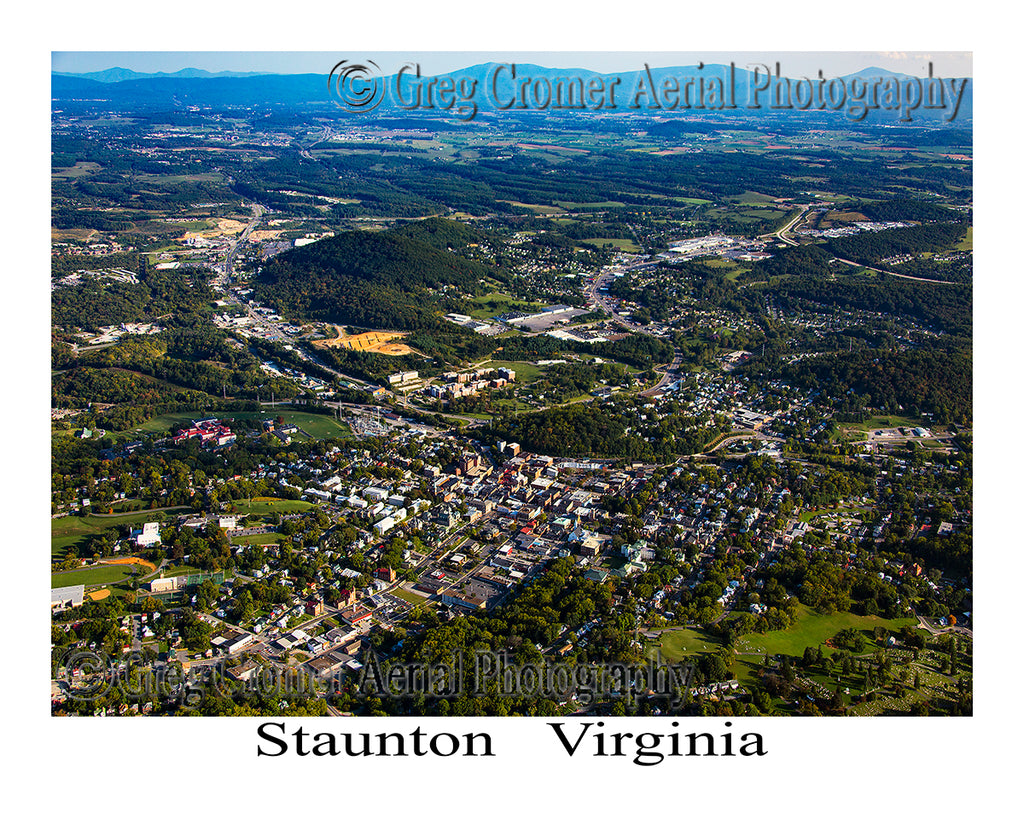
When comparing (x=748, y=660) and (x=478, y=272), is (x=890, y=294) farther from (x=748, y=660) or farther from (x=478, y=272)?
(x=748, y=660)

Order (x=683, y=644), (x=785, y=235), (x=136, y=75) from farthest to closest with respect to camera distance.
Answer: (x=136, y=75) < (x=785, y=235) < (x=683, y=644)

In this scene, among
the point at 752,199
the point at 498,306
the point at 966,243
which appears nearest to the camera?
the point at 498,306

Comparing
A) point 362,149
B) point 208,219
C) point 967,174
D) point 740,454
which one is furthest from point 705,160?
point 740,454

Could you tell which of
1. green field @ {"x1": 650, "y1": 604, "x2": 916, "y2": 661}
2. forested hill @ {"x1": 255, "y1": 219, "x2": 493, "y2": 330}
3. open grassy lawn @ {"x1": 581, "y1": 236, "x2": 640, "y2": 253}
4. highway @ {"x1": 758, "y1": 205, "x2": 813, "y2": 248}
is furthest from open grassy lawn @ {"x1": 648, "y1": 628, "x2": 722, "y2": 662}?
highway @ {"x1": 758, "y1": 205, "x2": 813, "y2": 248}

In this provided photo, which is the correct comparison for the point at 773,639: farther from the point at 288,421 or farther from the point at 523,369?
the point at 523,369

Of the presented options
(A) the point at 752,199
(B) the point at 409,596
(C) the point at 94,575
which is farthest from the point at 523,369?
(A) the point at 752,199

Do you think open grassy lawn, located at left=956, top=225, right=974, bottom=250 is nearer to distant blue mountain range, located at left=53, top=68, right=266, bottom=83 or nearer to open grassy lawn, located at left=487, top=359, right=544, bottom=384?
open grassy lawn, located at left=487, top=359, right=544, bottom=384

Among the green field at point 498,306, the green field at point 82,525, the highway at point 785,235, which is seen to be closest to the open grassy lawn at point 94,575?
the green field at point 82,525
